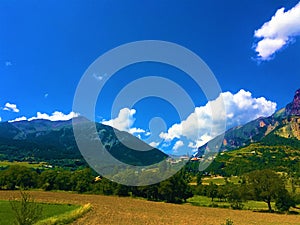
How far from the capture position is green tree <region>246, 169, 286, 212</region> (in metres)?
74.1

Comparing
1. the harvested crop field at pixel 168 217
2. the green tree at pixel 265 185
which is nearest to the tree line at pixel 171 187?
the green tree at pixel 265 185

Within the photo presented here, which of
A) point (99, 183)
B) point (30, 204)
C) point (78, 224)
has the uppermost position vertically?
point (99, 183)

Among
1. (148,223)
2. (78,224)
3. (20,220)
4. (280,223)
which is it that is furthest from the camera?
(280,223)

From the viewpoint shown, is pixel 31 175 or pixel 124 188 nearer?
pixel 124 188

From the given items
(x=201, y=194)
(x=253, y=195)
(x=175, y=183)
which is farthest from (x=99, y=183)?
(x=253, y=195)

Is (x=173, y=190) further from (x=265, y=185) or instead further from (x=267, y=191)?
(x=267, y=191)

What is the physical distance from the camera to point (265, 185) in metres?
76.2

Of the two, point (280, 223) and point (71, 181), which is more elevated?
point (71, 181)

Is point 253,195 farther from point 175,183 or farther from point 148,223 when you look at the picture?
point 148,223

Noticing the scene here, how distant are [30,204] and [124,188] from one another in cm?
8650

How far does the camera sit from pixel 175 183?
9556 centimetres

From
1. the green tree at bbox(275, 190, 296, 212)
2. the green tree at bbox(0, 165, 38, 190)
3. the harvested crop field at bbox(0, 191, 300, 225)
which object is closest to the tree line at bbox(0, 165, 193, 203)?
the green tree at bbox(0, 165, 38, 190)

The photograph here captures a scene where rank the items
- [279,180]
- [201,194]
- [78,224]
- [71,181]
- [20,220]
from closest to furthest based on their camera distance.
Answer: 1. [20,220]
2. [78,224]
3. [279,180]
4. [71,181]
5. [201,194]

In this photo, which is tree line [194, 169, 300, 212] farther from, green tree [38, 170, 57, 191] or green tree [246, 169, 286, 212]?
green tree [38, 170, 57, 191]
